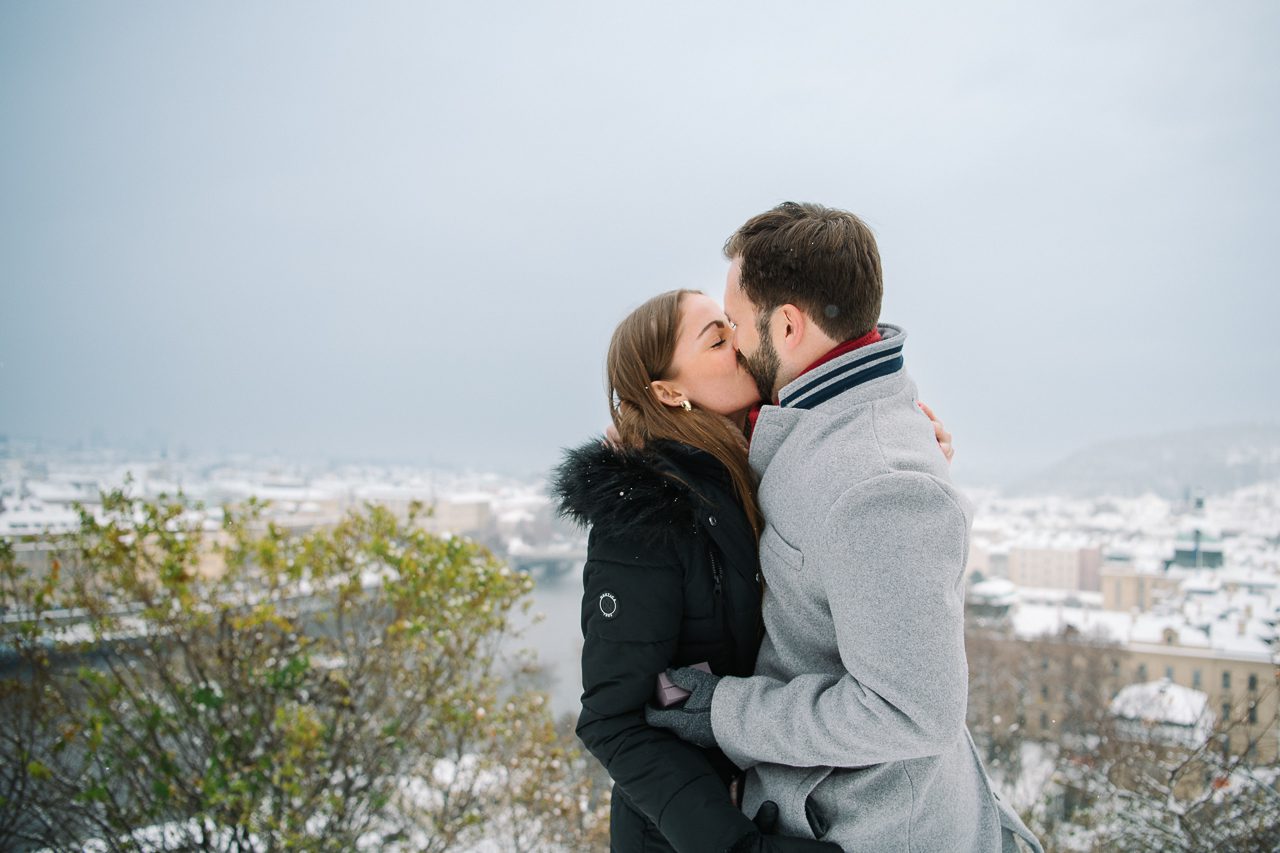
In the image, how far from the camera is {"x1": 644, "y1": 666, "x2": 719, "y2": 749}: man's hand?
1.25 metres

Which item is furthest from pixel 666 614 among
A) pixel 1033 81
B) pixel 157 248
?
pixel 1033 81

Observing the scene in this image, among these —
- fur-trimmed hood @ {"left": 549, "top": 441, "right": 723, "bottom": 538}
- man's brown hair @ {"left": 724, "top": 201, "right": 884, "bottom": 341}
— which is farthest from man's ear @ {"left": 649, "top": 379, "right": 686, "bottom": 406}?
man's brown hair @ {"left": 724, "top": 201, "right": 884, "bottom": 341}

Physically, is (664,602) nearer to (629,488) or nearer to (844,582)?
(629,488)

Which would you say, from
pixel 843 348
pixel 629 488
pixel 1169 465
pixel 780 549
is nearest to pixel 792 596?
pixel 780 549

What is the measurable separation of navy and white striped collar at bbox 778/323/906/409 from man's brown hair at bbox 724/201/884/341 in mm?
54

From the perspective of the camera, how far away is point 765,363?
4.58ft

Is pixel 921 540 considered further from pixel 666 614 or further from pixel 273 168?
pixel 273 168

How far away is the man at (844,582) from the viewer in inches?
38.9

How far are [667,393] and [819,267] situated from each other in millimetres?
451

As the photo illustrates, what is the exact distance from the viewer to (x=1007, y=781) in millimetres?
12094

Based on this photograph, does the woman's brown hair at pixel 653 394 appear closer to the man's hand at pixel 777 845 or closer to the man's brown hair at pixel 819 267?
the man's brown hair at pixel 819 267

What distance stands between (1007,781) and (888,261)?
13.6 metres

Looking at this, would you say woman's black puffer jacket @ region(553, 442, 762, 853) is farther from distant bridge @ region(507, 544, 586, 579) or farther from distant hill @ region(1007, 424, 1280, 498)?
distant hill @ region(1007, 424, 1280, 498)

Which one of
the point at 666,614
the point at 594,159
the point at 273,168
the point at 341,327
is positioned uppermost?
the point at 273,168
